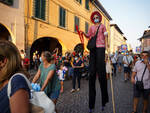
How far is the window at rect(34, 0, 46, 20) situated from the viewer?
36.6 feet

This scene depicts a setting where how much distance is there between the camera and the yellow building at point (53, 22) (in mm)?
10734

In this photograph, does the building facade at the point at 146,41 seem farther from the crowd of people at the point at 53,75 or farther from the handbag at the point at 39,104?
the handbag at the point at 39,104

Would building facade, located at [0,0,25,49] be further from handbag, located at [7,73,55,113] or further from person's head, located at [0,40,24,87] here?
handbag, located at [7,73,55,113]

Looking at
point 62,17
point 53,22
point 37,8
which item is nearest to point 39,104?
point 37,8

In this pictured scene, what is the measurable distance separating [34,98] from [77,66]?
552 centimetres

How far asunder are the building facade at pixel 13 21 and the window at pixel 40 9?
133cm

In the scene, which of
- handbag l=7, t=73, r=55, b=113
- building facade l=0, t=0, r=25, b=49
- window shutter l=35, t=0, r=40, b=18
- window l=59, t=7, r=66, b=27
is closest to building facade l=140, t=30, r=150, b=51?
window l=59, t=7, r=66, b=27

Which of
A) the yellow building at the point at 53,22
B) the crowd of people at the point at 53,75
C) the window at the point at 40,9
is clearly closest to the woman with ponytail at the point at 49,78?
the crowd of people at the point at 53,75

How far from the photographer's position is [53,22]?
509 inches

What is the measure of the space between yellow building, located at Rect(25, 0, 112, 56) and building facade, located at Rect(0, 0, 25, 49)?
462 millimetres

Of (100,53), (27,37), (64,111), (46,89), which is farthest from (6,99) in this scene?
(27,37)

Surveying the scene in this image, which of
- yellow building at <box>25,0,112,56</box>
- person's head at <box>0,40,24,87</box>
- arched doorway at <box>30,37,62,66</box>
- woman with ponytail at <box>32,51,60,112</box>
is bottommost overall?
woman with ponytail at <box>32,51,60,112</box>

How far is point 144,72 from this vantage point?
3516mm

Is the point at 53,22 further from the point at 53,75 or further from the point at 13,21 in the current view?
the point at 53,75
